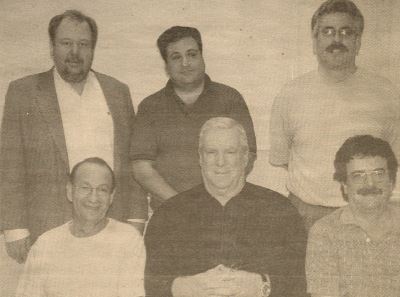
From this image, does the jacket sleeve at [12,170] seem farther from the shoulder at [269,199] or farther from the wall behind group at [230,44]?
the shoulder at [269,199]

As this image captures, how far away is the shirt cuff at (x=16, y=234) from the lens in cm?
155

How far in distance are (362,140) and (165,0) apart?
1.99ft

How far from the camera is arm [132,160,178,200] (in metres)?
1.52

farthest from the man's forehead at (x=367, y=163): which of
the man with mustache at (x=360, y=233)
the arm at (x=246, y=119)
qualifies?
the arm at (x=246, y=119)

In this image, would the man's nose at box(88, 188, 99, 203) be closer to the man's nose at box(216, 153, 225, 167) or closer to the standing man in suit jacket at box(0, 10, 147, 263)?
the standing man in suit jacket at box(0, 10, 147, 263)

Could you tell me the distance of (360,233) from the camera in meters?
1.48

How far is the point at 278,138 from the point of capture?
1529mm

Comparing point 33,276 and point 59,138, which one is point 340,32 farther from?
point 33,276

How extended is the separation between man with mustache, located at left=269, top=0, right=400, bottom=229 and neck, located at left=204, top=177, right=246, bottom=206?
0.10 m

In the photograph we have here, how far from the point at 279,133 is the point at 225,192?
0.20 metres

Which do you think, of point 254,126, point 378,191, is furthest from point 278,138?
point 378,191

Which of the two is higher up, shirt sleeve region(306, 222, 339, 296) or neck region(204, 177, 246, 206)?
neck region(204, 177, 246, 206)

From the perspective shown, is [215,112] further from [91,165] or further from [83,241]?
[83,241]

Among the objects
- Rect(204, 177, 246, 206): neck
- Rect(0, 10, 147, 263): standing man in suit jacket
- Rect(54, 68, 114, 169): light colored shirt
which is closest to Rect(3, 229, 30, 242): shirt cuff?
Rect(0, 10, 147, 263): standing man in suit jacket
